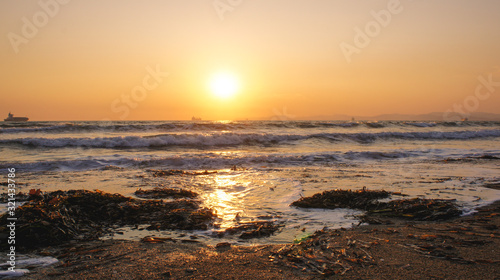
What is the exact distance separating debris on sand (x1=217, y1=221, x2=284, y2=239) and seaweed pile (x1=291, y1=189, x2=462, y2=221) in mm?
1372

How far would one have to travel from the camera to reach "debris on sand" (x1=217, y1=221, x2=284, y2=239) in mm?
4328

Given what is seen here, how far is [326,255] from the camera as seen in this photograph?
11.7 ft

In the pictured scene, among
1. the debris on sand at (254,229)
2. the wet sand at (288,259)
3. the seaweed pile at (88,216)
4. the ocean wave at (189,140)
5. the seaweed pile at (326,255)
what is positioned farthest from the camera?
the ocean wave at (189,140)

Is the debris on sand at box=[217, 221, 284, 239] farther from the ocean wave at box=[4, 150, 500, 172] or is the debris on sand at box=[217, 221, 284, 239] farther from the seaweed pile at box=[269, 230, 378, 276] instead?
the ocean wave at box=[4, 150, 500, 172]

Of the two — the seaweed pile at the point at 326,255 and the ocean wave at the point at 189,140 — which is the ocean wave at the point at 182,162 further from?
the seaweed pile at the point at 326,255

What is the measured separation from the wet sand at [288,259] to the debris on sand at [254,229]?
0.45m

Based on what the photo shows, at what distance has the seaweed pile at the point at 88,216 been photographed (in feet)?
13.6

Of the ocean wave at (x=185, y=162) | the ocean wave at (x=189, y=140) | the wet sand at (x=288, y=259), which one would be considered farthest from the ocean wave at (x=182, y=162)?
the wet sand at (x=288, y=259)

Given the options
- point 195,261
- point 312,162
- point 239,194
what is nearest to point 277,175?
point 239,194

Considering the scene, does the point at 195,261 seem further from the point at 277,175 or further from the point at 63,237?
the point at 277,175

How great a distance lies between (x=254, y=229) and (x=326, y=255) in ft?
4.21

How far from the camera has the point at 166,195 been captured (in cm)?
693

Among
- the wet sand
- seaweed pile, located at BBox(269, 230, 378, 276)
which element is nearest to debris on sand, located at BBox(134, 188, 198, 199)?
the wet sand

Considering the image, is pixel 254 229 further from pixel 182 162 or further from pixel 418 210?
pixel 182 162
